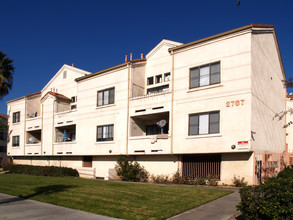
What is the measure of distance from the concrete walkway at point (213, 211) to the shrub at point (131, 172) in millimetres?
10442

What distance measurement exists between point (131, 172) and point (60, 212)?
40.6 ft

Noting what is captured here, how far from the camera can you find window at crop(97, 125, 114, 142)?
24314 millimetres

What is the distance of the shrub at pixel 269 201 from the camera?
7.34 meters

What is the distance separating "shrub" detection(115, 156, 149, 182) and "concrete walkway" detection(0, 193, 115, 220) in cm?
1083

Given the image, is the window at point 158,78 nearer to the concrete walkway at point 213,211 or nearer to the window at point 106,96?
the window at point 106,96

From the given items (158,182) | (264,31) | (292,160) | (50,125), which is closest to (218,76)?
(264,31)

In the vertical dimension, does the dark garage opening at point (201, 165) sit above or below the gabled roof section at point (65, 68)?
below

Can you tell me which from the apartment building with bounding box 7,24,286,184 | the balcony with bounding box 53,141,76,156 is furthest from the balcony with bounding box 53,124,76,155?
the apartment building with bounding box 7,24,286,184

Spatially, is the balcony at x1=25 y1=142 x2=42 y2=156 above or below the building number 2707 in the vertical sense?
below

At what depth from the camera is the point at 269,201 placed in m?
7.61

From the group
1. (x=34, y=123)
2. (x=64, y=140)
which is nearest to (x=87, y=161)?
(x=64, y=140)

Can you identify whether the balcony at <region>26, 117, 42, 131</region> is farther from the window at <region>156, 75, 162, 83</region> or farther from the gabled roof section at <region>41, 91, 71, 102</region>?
the window at <region>156, 75, 162, 83</region>

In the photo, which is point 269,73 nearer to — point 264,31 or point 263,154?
point 264,31

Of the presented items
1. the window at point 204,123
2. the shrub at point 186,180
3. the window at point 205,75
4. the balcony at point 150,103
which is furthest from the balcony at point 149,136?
the window at point 205,75
